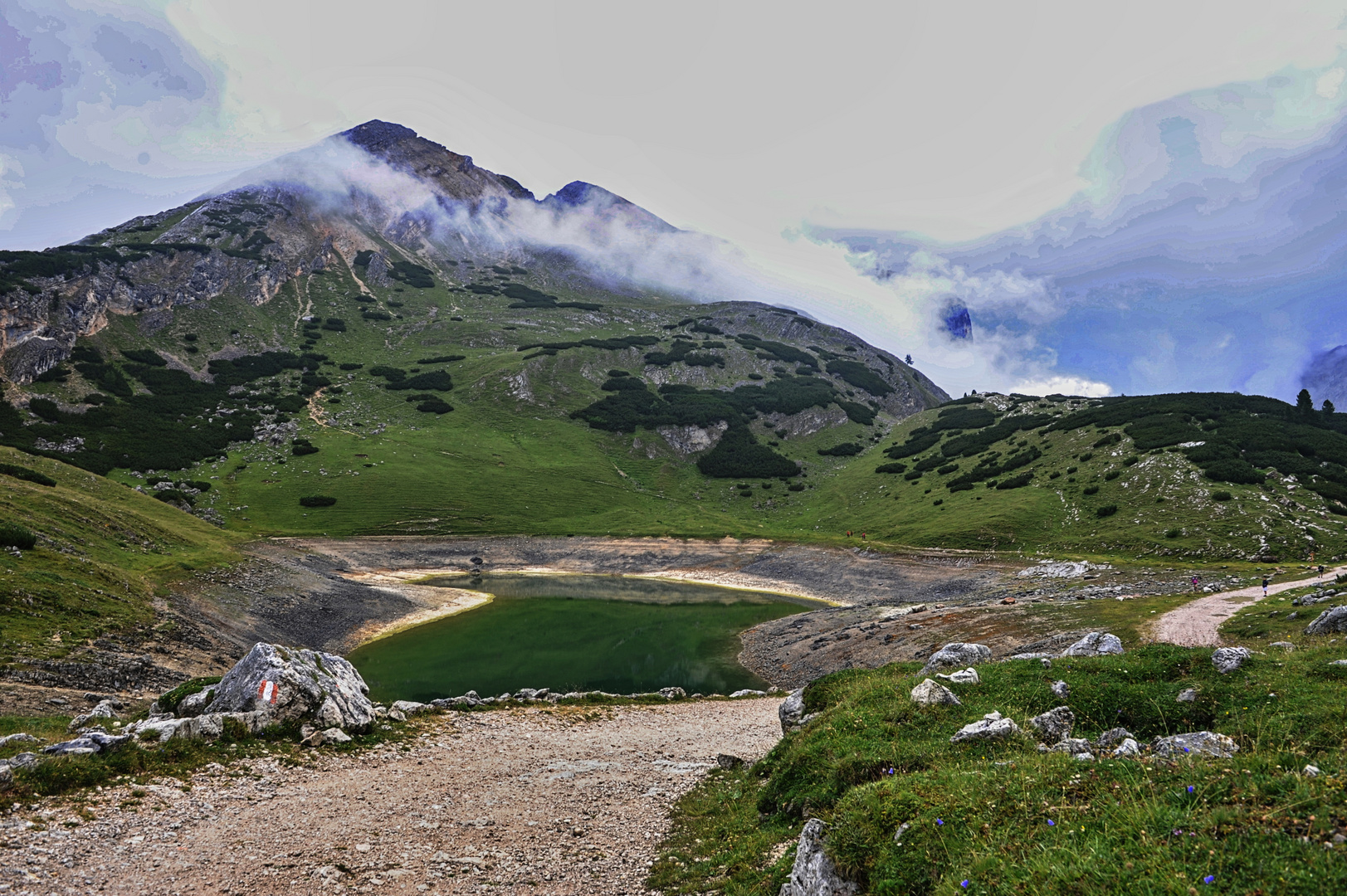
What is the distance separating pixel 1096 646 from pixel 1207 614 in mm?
20968

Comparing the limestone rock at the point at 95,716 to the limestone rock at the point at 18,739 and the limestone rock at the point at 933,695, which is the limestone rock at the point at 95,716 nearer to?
the limestone rock at the point at 18,739

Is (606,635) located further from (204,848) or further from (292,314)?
(292,314)

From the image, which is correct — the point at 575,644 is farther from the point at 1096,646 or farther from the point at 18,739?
the point at 1096,646

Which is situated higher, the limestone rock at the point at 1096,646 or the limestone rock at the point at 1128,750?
the limestone rock at the point at 1128,750

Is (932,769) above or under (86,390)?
under

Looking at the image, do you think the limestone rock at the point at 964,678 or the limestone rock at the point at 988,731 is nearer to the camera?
the limestone rock at the point at 988,731

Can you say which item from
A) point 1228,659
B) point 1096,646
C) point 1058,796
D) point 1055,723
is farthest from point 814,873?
point 1096,646

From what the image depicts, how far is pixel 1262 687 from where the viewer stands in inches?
457

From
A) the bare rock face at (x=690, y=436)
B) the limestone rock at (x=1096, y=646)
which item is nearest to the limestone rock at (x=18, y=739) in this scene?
the limestone rock at (x=1096, y=646)

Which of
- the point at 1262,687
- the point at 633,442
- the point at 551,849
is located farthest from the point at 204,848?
the point at 633,442

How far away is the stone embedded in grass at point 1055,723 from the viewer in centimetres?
1237

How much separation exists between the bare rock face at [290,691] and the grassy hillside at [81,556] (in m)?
13.7

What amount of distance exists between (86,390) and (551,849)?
15125 centimetres

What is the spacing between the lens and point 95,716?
21.1 meters
